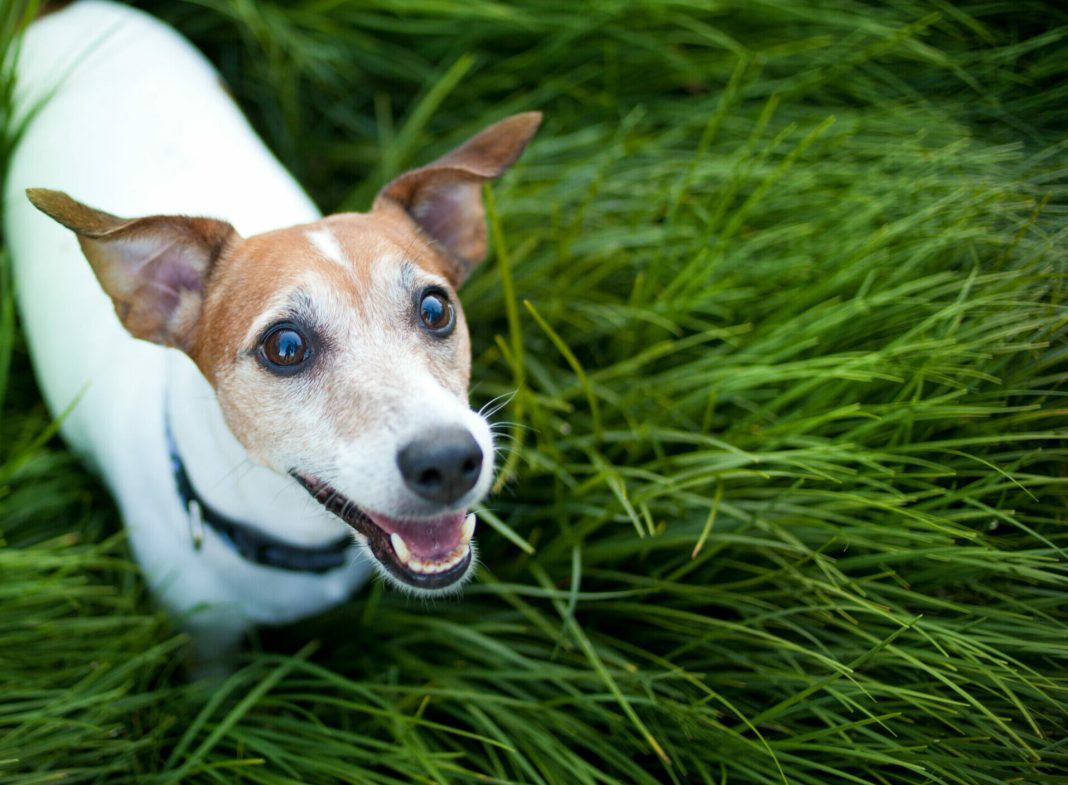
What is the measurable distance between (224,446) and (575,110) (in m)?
2.39

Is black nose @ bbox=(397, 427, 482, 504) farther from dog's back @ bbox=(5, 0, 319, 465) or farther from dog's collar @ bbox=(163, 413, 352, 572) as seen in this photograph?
dog's back @ bbox=(5, 0, 319, 465)

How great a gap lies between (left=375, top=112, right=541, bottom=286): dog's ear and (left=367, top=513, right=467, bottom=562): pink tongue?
863 mm

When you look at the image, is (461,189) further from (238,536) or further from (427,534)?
(238,536)

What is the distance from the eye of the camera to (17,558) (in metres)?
2.43

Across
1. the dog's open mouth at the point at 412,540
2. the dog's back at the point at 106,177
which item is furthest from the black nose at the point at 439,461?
the dog's back at the point at 106,177

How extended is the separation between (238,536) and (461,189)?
1.22 metres

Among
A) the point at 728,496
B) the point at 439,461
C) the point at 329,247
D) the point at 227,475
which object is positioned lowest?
the point at 728,496

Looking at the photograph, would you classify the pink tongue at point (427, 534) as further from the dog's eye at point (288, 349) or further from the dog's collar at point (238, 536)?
the dog's collar at point (238, 536)

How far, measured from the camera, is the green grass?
232 centimetres

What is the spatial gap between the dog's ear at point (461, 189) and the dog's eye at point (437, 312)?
1.14 ft

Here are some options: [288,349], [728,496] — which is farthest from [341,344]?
[728,496]

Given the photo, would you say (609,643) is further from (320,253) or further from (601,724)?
(320,253)

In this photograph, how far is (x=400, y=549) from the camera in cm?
211

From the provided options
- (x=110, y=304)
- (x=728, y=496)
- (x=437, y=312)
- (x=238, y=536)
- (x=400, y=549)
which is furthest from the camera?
(x=110, y=304)
